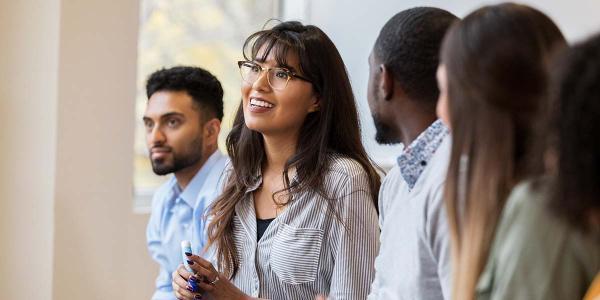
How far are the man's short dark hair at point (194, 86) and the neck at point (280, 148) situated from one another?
2.85 ft

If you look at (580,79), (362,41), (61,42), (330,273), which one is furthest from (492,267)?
(362,41)

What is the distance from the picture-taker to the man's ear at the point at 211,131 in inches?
130

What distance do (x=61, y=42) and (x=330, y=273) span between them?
189 cm

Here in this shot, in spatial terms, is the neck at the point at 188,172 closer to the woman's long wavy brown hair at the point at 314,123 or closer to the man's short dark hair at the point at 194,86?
the man's short dark hair at the point at 194,86

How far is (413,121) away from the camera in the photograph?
69.1 inches

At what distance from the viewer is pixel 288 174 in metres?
2.45

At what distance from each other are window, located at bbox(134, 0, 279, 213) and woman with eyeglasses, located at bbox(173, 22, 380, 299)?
1.74m

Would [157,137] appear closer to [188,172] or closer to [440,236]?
[188,172]

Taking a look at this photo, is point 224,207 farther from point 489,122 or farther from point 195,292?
point 489,122

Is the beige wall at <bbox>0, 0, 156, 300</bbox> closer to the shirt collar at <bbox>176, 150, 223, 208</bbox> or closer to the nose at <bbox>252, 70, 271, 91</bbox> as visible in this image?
the shirt collar at <bbox>176, 150, 223, 208</bbox>

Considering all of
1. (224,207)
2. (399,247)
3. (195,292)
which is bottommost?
(195,292)

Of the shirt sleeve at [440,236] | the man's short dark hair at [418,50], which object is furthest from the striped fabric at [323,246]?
the shirt sleeve at [440,236]

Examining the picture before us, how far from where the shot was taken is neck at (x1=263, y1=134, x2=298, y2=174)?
2479 millimetres

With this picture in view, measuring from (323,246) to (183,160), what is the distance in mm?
1065
